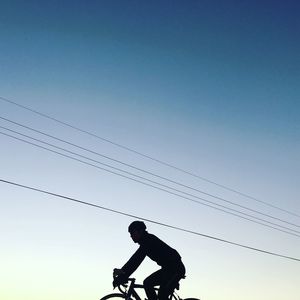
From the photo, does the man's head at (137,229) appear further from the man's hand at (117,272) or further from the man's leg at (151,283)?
the man's leg at (151,283)

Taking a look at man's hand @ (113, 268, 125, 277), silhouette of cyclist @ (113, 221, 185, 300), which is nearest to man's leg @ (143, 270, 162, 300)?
silhouette of cyclist @ (113, 221, 185, 300)

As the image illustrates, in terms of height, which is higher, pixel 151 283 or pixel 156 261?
pixel 156 261

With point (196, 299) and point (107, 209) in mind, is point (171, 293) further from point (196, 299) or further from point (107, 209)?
point (107, 209)

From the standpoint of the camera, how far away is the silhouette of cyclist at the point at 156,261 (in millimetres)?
6273

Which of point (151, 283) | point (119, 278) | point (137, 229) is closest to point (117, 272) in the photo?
point (119, 278)

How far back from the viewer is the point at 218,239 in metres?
23.1

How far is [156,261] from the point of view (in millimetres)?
6484

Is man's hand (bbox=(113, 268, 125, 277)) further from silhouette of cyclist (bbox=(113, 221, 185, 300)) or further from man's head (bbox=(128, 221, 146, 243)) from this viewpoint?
man's head (bbox=(128, 221, 146, 243))

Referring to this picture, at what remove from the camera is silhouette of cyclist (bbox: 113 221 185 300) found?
20.6ft

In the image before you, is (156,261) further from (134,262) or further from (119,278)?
(119,278)

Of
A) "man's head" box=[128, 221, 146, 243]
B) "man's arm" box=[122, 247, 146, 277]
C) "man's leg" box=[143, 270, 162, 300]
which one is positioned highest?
"man's head" box=[128, 221, 146, 243]

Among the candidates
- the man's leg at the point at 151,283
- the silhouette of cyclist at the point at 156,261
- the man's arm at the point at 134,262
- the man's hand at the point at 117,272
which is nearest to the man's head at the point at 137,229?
the silhouette of cyclist at the point at 156,261

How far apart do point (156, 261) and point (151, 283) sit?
1.15ft

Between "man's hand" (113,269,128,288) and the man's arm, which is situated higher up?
the man's arm
